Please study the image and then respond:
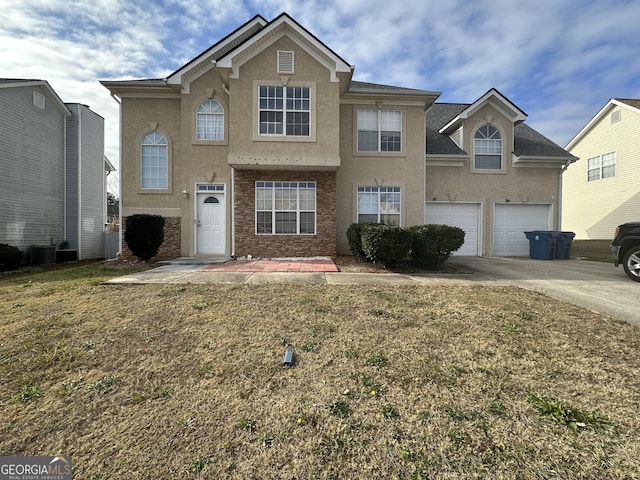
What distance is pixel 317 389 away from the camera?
300 centimetres

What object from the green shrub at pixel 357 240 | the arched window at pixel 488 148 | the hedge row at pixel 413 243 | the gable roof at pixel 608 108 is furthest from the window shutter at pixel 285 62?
the gable roof at pixel 608 108

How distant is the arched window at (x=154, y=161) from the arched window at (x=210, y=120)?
5.37 feet

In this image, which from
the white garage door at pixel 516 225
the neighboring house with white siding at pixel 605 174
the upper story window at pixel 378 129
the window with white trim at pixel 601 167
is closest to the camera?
the upper story window at pixel 378 129

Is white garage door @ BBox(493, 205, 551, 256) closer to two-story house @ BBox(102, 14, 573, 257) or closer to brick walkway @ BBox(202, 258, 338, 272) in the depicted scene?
two-story house @ BBox(102, 14, 573, 257)

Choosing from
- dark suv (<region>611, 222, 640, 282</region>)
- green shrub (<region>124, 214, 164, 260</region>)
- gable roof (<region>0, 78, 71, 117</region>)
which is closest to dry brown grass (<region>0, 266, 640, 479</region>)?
dark suv (<region>611, 222, 640, 282</region>)

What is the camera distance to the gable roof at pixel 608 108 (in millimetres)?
17406

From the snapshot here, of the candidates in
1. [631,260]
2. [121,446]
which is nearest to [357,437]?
[121,446]

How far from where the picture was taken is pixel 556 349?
382 centimetres

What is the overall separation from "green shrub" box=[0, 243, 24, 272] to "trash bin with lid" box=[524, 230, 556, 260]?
20.6 m

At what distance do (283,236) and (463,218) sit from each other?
8.35m

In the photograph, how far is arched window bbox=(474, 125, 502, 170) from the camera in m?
13.2

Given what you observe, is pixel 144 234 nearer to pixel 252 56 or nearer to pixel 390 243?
pixel 252 56

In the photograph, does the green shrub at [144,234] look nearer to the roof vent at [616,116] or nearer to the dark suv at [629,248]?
the dark suv at [629,248]

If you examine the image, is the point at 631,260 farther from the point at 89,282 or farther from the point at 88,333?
the point at 89,282
